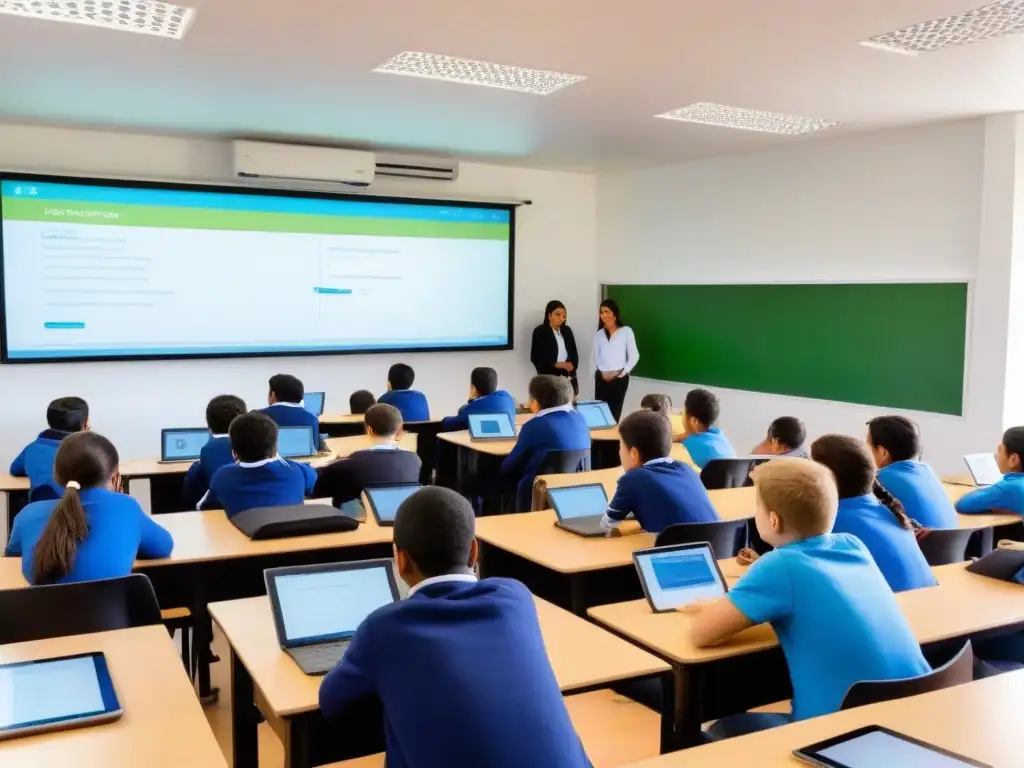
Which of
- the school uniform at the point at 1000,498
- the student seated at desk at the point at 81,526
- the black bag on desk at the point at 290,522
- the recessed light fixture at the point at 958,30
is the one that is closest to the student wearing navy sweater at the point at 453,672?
the student seated at desk at the point at 81,526


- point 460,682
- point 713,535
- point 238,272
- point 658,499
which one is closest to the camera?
point 460,682

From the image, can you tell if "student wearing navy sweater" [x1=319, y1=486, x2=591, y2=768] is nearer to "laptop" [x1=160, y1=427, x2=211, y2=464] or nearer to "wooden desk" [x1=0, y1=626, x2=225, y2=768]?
"wooden desk" [x1=0, y1=626, x2=225, y2=768]

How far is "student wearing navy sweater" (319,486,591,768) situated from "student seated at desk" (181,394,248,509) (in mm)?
2715

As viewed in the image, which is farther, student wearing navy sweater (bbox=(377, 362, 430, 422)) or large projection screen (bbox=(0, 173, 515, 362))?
large projection screen (bbox=(0, 173, 515, 362))

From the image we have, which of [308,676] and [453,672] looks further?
[308,676]

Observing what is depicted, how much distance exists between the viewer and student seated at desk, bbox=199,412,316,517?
344cm

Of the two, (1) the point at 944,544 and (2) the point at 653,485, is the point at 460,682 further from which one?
(1) the point at 944,544

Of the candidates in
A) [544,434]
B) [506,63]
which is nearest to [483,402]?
[544,434]

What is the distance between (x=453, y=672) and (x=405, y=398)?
4.93 metres

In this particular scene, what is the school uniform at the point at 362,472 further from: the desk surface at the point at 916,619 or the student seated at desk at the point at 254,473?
the desk surface at the point at 916,619

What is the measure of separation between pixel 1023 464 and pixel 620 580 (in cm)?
193

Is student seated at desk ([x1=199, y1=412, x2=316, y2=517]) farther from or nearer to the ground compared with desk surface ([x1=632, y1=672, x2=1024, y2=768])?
farther from the ground

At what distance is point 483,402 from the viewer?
6.04 metres

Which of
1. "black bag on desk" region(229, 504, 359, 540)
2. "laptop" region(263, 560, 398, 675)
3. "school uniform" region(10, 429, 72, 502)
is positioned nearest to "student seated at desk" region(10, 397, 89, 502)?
"school uniform" region(10, 429, 72, 502)
